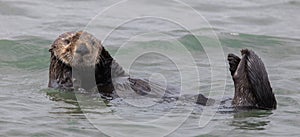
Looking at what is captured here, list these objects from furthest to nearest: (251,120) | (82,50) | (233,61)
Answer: (82,50) → (233,61) → (251,120)

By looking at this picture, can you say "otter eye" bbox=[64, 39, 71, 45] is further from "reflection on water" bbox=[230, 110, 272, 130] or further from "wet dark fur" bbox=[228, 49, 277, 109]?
"reflection on water" bbox=[230, 110, 272, 130]

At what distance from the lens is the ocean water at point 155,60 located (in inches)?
251

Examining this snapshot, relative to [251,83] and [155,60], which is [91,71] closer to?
[251,83]

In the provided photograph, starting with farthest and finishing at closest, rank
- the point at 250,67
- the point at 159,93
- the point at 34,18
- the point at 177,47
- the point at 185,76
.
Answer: the point at 34,18 < the point at 177,47 < the point at 185,76 < the point at 159,93 < the point at 250,67

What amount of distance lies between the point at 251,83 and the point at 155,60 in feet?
9.64

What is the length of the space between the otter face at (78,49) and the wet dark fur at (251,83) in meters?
1.32

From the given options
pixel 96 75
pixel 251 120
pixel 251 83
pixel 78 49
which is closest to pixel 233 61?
pixel 251 83

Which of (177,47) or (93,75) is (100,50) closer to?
(93,75)

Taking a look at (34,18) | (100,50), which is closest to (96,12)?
(34,18)

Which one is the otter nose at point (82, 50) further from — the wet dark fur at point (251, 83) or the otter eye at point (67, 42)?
the wet dark fur at point (251, 83)

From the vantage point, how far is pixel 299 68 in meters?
8.80

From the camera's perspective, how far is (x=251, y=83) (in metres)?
6.43

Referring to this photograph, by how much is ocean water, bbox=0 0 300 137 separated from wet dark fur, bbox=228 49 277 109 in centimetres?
10

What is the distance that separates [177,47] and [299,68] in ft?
6.12
